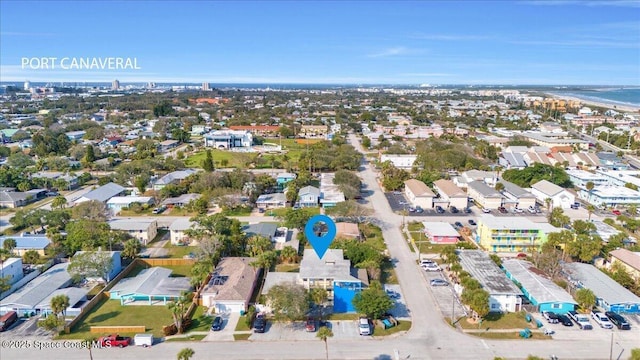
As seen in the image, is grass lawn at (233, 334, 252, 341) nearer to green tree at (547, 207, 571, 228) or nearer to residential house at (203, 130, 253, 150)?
green tree at (547, 207, 571, 228)

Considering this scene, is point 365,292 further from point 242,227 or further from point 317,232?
point 242,227

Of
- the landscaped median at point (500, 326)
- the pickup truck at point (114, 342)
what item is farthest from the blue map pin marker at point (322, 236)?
the pickup truck at point (114, 342)

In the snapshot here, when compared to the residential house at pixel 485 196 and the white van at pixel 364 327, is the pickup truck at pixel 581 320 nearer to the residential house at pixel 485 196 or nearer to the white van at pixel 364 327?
the white van at pixel 364 327

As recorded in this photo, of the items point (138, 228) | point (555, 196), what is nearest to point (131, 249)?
point (138, 228)

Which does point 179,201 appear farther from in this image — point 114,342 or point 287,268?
point 114,342

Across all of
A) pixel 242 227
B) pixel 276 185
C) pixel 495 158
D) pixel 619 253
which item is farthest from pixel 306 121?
pixel 619 253

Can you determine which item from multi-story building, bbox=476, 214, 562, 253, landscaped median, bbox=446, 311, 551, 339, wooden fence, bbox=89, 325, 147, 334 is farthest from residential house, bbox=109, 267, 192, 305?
multi-story building, bbox=476, 214, 562, 253
